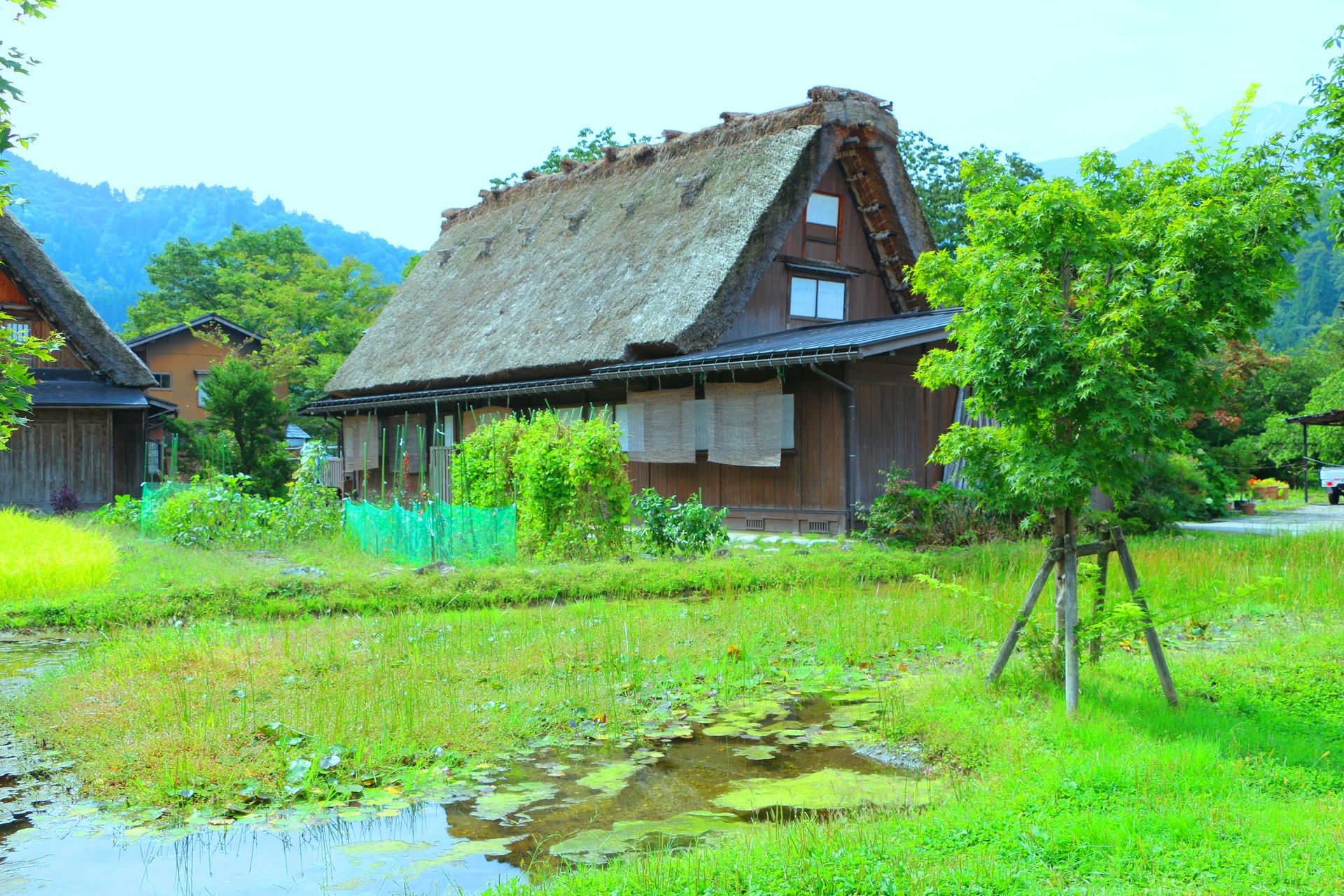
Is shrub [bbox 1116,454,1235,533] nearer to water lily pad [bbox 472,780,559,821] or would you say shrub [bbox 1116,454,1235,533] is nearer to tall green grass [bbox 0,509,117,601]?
water lily pad [bbox 472,780,559,821]

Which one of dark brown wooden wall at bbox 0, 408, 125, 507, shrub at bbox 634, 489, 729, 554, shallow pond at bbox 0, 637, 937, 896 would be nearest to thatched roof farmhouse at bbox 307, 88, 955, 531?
shrub at bbox 634, 489, 729, 554

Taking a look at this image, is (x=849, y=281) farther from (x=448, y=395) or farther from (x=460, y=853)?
(x=460, y=853)

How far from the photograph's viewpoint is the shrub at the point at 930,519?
41.0 feet

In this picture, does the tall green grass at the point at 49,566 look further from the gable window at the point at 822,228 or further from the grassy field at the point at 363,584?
the gable window at the point at 822,228

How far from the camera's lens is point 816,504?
47.1 ft

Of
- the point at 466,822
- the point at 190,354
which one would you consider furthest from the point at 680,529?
the point at 190,354

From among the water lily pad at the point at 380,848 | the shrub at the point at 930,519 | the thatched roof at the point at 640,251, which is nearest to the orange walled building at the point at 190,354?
the thatched roof at the point at 640,251

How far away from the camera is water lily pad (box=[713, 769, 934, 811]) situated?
435cm

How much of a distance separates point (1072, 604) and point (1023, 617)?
1.03 ft

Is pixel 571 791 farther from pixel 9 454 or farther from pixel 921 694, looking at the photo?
pixel 9 454

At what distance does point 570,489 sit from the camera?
37.5 ft

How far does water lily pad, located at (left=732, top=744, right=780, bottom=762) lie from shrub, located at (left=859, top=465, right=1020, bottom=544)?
25.0ft

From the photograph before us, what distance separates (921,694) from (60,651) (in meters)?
6.42

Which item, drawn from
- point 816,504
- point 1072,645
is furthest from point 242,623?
point 816,504
